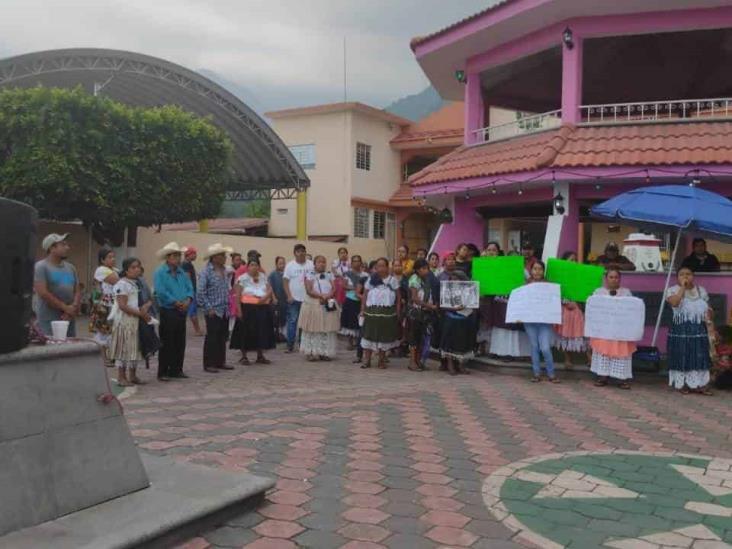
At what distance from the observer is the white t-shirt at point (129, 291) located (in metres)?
8.14

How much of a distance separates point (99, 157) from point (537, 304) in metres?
12.0

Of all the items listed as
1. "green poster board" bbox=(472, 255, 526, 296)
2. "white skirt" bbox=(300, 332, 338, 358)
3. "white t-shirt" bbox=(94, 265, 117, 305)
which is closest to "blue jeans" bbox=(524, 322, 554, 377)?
"green poster board" bbox=(472, 255, 526, 296)

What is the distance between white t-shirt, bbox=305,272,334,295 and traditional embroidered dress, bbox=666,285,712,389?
4839 millimetres

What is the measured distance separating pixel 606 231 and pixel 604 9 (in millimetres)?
13567

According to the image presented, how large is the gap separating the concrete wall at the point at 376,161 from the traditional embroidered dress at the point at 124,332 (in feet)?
70.7

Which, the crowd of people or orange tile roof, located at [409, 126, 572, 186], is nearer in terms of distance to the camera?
the crowd of people

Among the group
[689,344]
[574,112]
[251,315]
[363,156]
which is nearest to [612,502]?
[689,344]

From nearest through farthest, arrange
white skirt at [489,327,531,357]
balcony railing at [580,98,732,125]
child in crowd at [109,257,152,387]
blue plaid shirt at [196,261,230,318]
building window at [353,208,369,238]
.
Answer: child in crowd at [109,257,152,387] < blue plaid shirt at [196,261,230,318] < white skirt at [489,327,531,357] < balcony railing at [580,98,732,125] < building window at [353,208,369,238]

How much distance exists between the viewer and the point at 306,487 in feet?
15.0

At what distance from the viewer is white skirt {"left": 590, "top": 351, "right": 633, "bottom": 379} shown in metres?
8.81

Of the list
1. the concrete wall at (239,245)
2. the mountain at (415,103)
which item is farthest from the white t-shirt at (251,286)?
the mountain at (415,103)

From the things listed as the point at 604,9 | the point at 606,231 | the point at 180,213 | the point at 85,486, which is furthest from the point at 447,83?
the point at 85,486

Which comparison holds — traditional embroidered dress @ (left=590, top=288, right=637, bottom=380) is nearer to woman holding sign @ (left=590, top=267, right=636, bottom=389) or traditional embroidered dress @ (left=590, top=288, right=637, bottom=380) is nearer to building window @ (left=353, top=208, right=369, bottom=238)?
woman holding sign @ (left=590, top=267, right=636, bottom=389)

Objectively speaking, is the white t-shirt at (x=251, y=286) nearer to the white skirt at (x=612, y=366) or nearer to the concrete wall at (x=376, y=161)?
the white skirt at (x=612, y=366)
